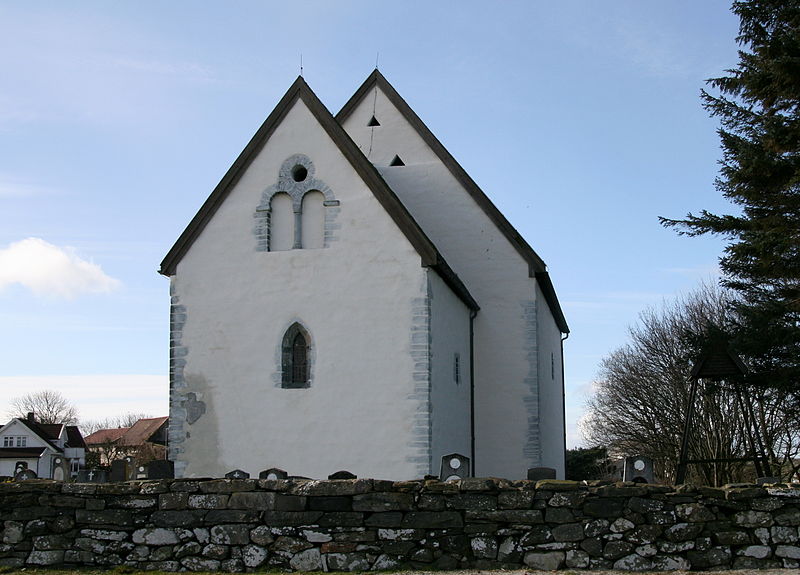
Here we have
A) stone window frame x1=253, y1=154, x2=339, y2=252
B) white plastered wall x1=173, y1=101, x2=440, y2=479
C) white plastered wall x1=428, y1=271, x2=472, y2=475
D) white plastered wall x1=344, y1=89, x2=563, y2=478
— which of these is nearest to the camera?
white plastered wall x1=173, y1=101, x2=440, y2=479

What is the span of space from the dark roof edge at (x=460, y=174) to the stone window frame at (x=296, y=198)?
17.5ft

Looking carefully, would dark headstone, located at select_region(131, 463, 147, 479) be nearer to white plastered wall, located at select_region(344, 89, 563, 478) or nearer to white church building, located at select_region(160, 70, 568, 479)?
white church building, located at select_region(160, 70, 568, 479)

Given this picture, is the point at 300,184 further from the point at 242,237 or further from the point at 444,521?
the point at 444,521

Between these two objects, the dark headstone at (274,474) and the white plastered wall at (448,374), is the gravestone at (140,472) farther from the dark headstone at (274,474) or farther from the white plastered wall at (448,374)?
the white plastered wall at (448,374)

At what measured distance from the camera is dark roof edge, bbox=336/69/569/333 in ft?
71.0

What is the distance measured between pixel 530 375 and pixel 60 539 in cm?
1312

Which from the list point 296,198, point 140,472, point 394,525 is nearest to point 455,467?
point 394,525

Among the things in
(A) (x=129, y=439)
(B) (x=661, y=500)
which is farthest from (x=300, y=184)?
(A) (x=129, y=439)

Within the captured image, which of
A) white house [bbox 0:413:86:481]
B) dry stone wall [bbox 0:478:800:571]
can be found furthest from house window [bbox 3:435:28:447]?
dry stone wall [bbox 0:478:800:571]

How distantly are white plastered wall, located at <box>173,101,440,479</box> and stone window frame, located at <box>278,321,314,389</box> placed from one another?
0.40 feet

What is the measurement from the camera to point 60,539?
10.4 m

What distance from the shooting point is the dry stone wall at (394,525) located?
9500 millimetres

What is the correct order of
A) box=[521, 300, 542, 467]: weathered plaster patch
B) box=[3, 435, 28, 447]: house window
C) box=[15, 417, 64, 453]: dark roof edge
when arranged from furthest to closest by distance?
box=[3, 435, 28, 447]: house window → box=[15, 417, 64, 453]: dark roof edge → box=[521, 300, 542, 467]: weathered plaster patch

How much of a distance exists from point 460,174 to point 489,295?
3.27 meters
